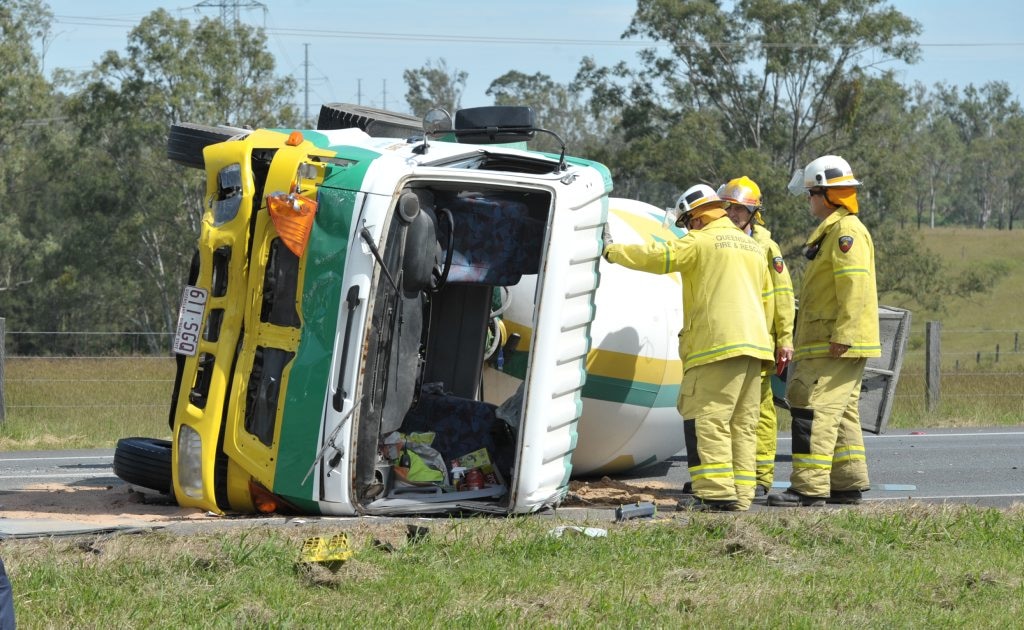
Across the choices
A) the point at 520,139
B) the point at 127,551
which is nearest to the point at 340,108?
the point at 520,139

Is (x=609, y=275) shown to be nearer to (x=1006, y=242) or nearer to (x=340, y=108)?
(x=340, y=108)

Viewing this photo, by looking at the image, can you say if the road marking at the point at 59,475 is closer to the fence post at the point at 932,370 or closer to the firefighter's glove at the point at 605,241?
the firefighter's glove at the point at 605,241

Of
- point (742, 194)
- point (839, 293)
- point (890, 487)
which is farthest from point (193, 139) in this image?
point (890, 487)

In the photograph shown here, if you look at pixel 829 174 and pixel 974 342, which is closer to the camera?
pixel 829 174

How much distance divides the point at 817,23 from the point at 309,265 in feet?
115

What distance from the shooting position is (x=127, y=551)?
5684 mm

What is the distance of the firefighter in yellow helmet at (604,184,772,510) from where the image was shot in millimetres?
7105

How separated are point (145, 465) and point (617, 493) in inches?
114

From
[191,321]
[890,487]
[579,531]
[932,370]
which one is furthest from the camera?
[932,370]

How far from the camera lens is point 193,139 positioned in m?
7.72

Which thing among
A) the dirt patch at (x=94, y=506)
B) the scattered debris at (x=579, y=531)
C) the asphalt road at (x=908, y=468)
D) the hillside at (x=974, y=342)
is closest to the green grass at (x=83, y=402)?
the asphalt road at (x=908, y=468)

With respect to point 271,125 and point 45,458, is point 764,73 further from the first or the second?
point 45,458

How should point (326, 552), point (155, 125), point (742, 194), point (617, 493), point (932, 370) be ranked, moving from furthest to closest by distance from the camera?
point (155, 125) → point (932, 370) → point (617, 493) → point (742, 194) → point (326, 552)

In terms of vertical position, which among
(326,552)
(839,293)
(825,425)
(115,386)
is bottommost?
→ (115,386)
